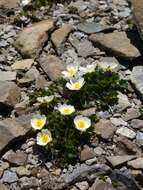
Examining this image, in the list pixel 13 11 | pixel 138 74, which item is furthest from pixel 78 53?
pixel 13 11

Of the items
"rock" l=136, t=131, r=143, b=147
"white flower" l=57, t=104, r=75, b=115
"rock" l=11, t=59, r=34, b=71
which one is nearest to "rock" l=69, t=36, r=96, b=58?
"rock" l=11, t=59, r=34, b=71

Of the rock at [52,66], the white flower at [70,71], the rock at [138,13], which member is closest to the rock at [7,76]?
the rock at [52,66]

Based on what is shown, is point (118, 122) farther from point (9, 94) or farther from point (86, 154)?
point (9, 94)

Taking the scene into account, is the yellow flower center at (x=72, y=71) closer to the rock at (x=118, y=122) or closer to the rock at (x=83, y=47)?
the rock at (x=83, y=47)

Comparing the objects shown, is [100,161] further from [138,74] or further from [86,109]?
[138,74]

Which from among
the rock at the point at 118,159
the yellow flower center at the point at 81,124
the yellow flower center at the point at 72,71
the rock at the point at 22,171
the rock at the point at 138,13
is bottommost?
the rock at the point at 22,171

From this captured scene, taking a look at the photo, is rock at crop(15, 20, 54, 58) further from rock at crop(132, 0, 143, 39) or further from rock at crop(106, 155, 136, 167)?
rock at crop(106, 155, 136, 167)
